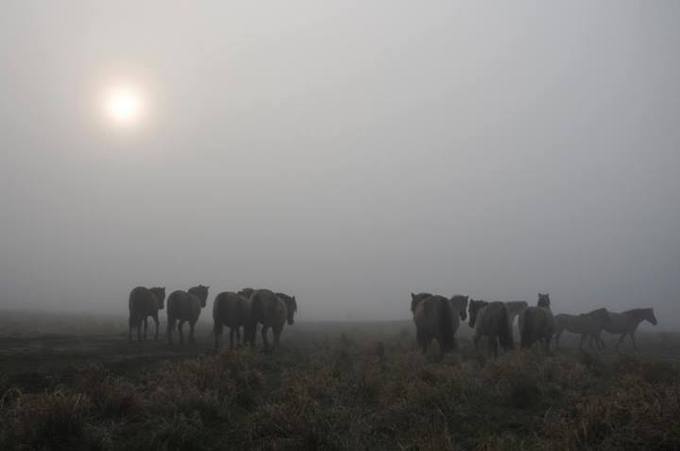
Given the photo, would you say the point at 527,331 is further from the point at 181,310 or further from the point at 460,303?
the point at 181,310

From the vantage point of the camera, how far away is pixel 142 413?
8125mm

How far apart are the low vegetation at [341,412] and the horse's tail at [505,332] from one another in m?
6.02

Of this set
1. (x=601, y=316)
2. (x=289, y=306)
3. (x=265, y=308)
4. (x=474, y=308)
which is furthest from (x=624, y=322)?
(x=265, y=308)

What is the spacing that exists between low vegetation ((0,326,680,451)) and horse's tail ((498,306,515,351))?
602 cm

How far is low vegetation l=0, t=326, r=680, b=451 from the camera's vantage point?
21.9 ft

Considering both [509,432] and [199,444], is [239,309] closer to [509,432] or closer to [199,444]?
[199,444]

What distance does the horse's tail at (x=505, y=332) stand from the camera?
59.7 ft

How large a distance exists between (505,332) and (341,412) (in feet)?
41.0

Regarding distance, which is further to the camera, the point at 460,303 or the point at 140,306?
the point at 460,303

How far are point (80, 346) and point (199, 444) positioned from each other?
13.8m

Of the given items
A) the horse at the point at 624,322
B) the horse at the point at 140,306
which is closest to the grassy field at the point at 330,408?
the horse at the point at 140,306

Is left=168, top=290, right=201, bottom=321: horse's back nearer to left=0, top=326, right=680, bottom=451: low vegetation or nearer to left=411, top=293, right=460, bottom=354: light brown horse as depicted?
left=0, top=326, right=680, bottom=451: low vegetation

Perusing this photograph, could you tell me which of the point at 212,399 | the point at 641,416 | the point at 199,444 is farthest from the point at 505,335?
the point at 199,444

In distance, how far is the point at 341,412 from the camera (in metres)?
7.88
